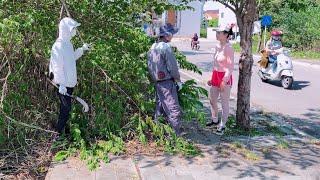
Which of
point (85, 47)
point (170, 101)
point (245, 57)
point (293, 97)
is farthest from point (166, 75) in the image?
point (293, 97)

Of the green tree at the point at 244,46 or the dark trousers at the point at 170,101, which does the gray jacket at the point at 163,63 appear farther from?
the green tree at the point at 244,46

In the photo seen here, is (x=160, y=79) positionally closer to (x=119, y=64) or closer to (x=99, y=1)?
(x=119, y=64)

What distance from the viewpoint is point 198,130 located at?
23.3 feet

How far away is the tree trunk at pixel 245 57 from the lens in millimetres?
6816

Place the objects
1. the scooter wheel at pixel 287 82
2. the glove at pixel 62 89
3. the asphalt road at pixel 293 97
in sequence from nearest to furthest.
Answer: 1. the glove at pixel 62 89
2. the asphalt road at pixel 293 97
3. the scooter wheel at pixel 287 82

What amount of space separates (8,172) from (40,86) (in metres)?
1.46

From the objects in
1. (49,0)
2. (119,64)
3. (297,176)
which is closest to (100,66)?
(119,64)

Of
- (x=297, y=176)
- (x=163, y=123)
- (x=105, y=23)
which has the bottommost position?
(x=297, y=176)

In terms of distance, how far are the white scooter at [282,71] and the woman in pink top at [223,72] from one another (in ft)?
21.9

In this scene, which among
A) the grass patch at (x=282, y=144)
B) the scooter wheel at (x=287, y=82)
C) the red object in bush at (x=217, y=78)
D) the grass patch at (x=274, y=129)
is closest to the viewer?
the grass patch at (x=282, y=144)

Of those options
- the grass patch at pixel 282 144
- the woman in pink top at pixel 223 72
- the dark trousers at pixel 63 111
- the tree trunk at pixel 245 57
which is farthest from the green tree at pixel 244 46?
the dark trousers at pixel 63 111

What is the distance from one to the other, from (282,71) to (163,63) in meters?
8.29

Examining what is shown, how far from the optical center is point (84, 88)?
6352 mm

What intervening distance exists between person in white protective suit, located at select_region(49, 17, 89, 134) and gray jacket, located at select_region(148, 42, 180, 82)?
104cm
